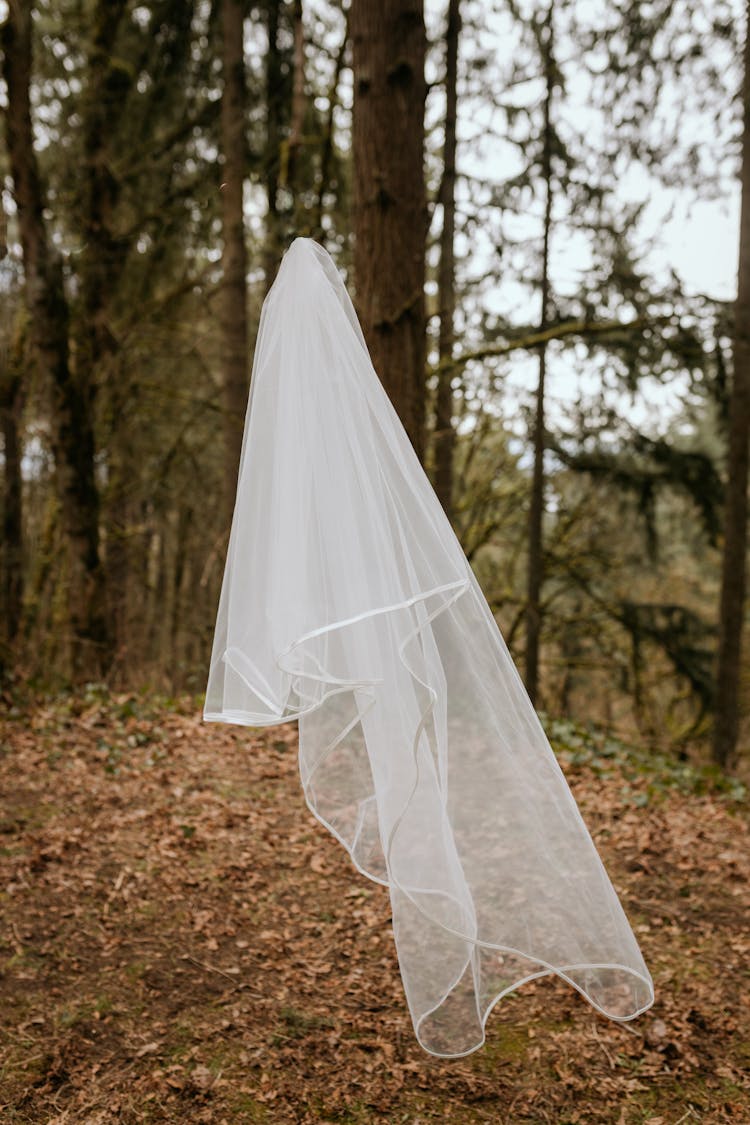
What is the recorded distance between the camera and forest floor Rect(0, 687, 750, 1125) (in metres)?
2.97

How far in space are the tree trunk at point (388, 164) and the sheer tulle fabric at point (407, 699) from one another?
64.0 inches

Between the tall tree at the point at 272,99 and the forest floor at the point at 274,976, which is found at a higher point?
the tall tree at the point at 272,99

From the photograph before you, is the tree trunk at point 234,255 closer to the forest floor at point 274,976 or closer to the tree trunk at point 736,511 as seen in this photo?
the forest floor at point 274,976

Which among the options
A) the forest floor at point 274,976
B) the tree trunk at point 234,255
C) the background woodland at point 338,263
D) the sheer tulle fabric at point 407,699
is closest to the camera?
the sheer tulle fabric at point 407,699

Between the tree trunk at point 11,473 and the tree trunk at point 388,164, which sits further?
the tree trunk at point 11,473

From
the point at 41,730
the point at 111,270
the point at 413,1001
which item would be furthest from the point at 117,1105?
the point at 111,270

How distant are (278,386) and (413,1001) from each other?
2036 millimetres

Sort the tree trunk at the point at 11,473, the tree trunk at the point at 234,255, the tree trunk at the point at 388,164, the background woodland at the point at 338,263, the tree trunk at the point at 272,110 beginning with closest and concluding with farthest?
1. the tree trunk at the point at 388,164
2. the tree trunk at the point at 234,255
3. the background woodland at the point at 338,263
4. the tree trunk at the point at 11,473
5. the tree trunk at the point at 272,110

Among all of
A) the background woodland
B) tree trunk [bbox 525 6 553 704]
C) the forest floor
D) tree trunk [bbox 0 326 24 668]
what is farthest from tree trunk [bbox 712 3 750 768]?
tree trunk [bbox 0 326 24 668]

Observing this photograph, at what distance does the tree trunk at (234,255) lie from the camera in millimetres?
8023

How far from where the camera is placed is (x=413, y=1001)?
2.66 metres

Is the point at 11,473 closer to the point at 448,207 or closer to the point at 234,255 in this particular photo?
the point at 234,255

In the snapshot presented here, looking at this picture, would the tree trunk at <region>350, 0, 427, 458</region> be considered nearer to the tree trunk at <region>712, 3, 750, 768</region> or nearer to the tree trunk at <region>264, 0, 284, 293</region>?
the tree trunk at <region>264, 0, 284, 293</region>

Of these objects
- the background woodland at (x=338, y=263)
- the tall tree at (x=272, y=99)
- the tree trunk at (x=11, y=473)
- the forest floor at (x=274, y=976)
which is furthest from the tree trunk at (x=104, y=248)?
the forest floor at (x=274, y=976)
